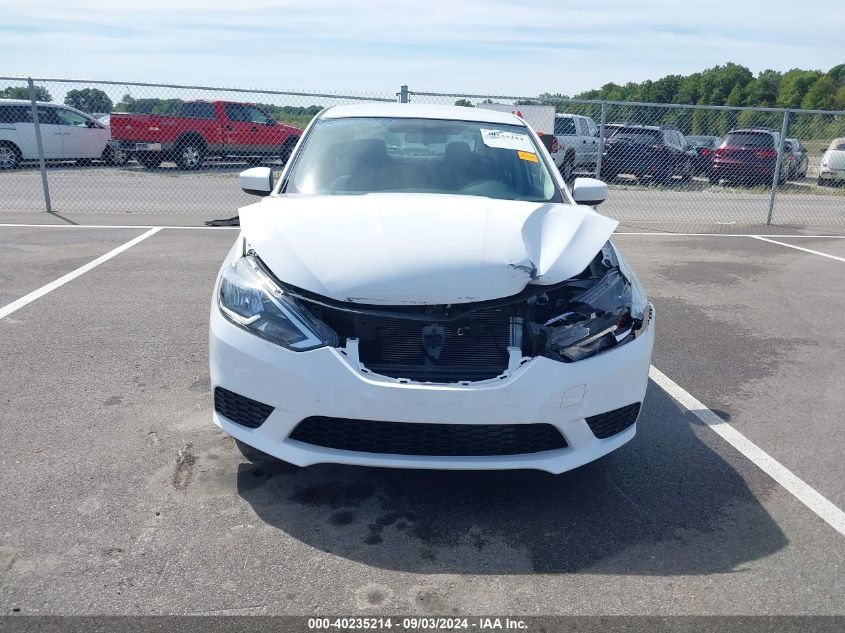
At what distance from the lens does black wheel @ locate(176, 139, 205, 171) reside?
677 inches

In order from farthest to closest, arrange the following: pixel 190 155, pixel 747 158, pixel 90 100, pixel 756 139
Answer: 1. pixel 747 158
2. pixel 756 139
3. pixel 190 155
4. pixel 90 100

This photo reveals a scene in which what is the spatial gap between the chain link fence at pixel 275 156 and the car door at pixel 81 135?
24 millimetres

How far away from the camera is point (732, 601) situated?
8.48ft

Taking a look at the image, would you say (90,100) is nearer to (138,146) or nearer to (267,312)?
(138,146)

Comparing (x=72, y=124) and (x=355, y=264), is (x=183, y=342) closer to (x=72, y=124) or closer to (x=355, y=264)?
(x=355, y=264)

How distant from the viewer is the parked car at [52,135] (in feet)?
53.5

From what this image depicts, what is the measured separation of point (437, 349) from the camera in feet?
9.71

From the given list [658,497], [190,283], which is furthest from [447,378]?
[190,283]

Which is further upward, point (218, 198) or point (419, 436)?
point (419, 436)

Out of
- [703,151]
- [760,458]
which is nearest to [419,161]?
[760,458]

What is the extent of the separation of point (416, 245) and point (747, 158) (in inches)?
714

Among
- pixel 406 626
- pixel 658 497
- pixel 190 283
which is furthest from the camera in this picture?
pixel 190 283

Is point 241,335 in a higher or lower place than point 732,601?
higher

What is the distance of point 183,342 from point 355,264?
2590 millimetres
